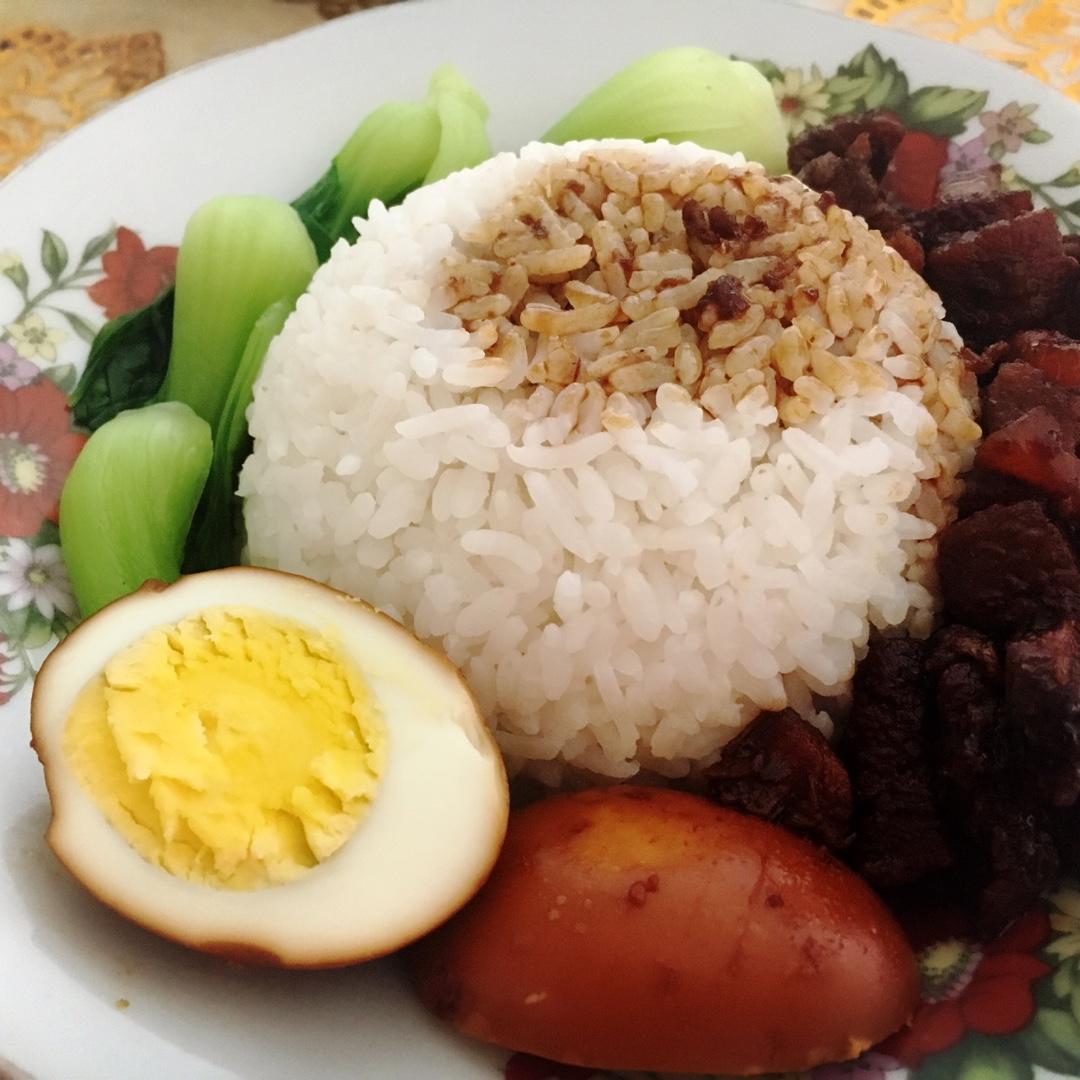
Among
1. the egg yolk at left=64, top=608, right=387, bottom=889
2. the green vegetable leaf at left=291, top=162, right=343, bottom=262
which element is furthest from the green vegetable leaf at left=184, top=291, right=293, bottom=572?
the egg yolk at left=64, top=608, right=387, bottom=889

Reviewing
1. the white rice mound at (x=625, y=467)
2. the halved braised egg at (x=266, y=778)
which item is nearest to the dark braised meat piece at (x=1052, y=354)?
the white rice mound at (x=625, y=467)

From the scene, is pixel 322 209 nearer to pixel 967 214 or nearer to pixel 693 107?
pixel 693 107

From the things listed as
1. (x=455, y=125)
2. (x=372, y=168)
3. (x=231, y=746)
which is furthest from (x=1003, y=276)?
(x=231, y=746)

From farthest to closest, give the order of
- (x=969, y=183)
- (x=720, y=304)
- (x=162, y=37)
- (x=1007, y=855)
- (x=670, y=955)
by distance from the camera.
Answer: (x=162, y=37)
(x=969, y=183)
(x=720, y=304)
(x=1007, y=855)
(x=670, y=955)

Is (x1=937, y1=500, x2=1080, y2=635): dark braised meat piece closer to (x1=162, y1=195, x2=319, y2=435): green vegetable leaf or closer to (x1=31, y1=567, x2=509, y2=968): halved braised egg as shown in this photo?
→ (x1=31, y1=567, x2=509, y2=968): halved braised egg

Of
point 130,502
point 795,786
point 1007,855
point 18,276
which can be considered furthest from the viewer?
point 18,276

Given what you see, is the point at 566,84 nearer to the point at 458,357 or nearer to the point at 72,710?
the point at 458,357

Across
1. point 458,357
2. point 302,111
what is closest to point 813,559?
point 458,357
